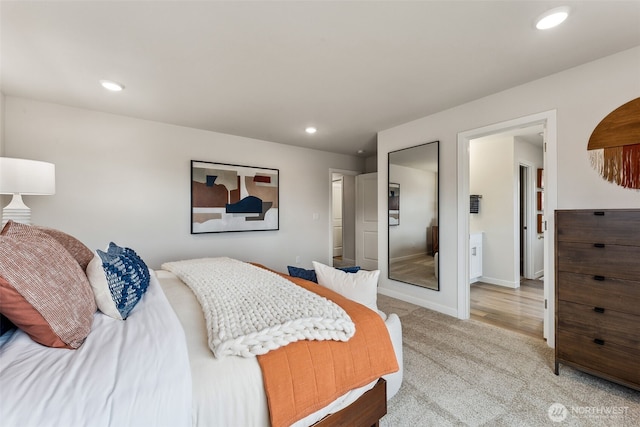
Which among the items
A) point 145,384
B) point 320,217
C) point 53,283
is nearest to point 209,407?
point 145,384

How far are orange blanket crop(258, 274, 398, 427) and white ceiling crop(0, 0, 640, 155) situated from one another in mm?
1742

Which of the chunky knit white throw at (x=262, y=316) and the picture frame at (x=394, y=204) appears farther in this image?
the picture frame at (x=394, y=204)

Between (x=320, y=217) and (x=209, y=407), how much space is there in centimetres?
411

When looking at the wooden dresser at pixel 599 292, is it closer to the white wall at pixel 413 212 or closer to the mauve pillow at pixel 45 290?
the white wall at pixel 413 212

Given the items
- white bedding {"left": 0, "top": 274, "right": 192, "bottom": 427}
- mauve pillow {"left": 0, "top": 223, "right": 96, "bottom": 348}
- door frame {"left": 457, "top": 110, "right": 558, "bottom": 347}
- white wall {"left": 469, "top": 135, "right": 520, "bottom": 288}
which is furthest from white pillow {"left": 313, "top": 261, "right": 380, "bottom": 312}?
white wall {"left": 469, "top": 135, "right": 520, "bottom": 288}

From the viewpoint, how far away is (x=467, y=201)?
2.90 m

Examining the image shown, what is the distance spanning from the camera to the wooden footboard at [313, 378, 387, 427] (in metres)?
1.13

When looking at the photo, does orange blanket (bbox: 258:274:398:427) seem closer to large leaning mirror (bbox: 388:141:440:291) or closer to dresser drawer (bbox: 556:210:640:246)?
dresser drawer (bbox: 556:210:640:246)

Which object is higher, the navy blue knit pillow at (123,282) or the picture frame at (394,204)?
the picture frame at (394,204)

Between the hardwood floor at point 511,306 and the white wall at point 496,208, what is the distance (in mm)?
264

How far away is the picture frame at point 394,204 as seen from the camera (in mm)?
3652

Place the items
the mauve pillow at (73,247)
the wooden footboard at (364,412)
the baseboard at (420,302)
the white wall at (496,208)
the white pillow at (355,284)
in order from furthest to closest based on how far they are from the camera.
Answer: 1. the white wall at (496,208)
2. the baseboard at (420,302)
3. the white pillow at (355,284)
4. the mauve pillow at (73,247)
5. the wooden footboard at (364,412)

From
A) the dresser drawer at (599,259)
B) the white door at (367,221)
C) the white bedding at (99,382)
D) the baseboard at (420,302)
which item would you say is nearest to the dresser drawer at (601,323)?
the dresser drawer at (599,259)

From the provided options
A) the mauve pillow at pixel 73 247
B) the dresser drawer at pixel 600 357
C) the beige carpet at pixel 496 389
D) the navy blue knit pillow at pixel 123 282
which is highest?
the mauve pillow at pixel 73 247
